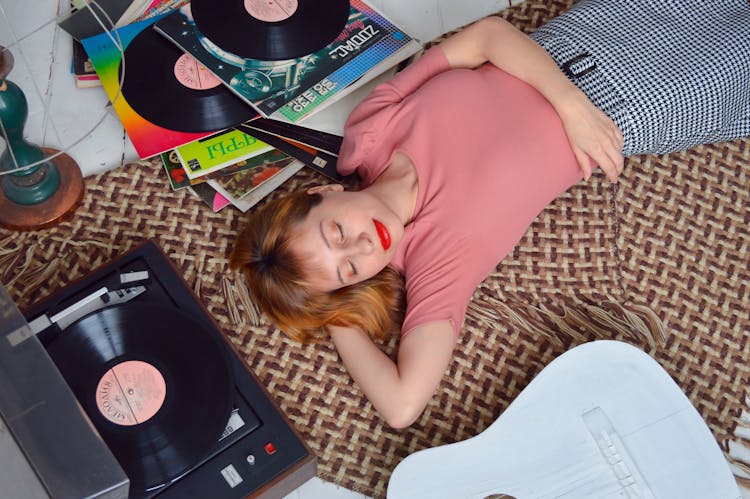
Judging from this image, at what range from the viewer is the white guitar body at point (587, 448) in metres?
1.13

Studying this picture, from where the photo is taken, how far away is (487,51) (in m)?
1.32

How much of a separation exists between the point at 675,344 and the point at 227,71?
942mm

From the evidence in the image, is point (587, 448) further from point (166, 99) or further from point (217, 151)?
point (166, 99)

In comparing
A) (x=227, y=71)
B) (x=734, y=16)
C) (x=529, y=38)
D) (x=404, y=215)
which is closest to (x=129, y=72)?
(x=227, y=71)

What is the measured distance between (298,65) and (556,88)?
1.62 ft

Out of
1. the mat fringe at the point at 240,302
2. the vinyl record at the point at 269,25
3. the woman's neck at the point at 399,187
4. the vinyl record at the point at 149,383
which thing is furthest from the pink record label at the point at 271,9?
the vinyl record at the point at 149,383

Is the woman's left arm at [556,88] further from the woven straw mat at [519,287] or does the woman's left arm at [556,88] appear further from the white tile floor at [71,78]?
the white tile floor at [71,78]

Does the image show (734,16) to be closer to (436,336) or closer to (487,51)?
(487,51)

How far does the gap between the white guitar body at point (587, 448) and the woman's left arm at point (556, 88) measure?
1.08ft

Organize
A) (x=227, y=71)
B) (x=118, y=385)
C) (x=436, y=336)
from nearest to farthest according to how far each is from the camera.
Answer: (x=118, y=385), (x=436, y=336), (x=227, y=71)

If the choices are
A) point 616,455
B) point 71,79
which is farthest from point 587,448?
point 71,79

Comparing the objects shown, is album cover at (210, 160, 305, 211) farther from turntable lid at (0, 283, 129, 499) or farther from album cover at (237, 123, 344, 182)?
turntable lid at (0, 283, 129, 499)

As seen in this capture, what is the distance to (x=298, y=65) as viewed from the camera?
4.80ft

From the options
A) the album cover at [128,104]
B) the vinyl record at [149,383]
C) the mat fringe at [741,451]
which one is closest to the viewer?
the vinyl record at [149,383]
